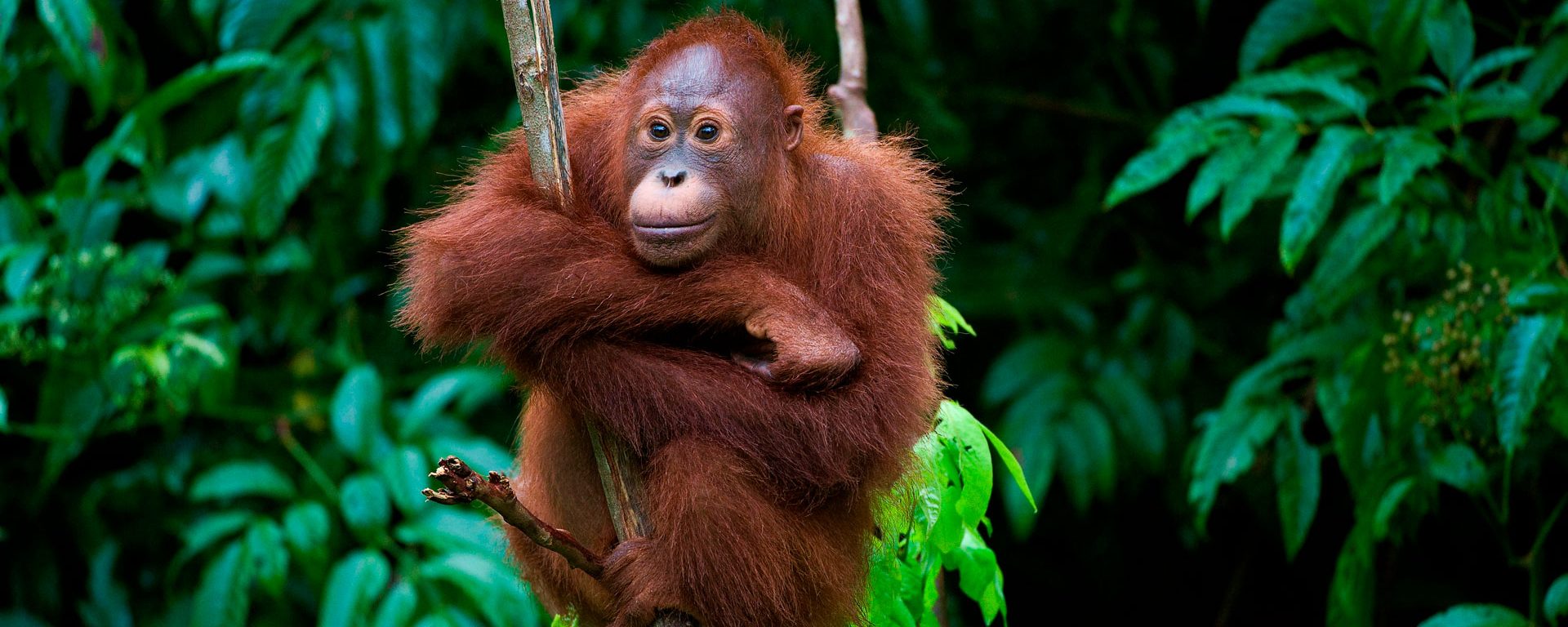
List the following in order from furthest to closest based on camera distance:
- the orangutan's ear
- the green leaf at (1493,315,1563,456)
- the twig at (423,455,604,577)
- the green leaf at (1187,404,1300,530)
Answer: the green leaf at (1187,404,1300,530)
the green leaf at (1493,315,1563,456)
the orangutan's ear
the twig at (423,455,604,577)

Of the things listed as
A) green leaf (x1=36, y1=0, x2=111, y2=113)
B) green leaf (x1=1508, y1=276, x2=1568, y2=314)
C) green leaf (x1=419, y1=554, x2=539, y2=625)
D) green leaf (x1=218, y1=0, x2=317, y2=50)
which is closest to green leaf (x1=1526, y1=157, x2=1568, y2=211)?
green leaf (x1=1508, y1=276, x2=1568, y2=314)

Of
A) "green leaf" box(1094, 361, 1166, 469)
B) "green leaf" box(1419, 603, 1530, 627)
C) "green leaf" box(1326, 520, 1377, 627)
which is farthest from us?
"green leaf" box(1094, 361, 1166, 469)

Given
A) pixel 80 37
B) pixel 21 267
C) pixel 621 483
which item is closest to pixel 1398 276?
pixel 621 483

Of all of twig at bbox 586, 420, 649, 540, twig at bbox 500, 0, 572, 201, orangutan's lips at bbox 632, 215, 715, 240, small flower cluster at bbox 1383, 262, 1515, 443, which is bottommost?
small flower cluster at bbox 1383, 262, 1515, 443

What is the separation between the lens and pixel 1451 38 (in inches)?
117

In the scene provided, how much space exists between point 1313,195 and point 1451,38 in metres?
0.55

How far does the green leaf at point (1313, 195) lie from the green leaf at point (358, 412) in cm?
228

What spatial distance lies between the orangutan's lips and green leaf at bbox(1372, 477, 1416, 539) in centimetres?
188

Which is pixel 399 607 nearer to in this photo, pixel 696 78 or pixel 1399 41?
pixel 696 78

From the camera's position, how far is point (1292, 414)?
3.29 m

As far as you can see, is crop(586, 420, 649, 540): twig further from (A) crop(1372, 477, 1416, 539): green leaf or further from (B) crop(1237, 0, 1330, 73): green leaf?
(B) crop(1237, 0, 1330, 73): green leaf

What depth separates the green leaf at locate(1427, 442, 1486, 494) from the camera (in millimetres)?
2955

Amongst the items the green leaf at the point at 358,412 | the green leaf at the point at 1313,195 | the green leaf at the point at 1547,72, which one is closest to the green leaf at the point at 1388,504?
the green leaf at the point at 1313,195

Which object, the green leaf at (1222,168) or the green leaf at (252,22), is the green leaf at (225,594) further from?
the green leaf at (1222,168)
